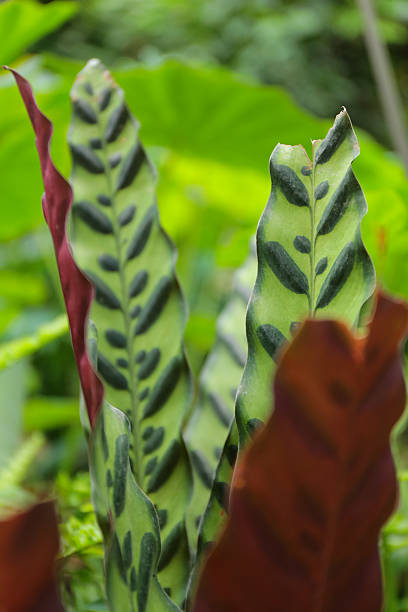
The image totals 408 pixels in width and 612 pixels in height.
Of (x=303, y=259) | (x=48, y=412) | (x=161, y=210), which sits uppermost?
(x=303, y=259)

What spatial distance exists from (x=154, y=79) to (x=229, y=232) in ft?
2.03

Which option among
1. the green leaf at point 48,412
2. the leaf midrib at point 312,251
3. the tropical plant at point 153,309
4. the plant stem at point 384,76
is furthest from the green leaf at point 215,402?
the green leaf at point 48,412

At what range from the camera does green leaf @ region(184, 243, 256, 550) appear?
293 millimetres

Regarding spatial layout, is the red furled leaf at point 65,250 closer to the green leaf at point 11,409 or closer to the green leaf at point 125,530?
the green leaf at point 125,530

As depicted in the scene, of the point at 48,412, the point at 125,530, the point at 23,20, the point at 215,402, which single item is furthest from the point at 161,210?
the point at 125,530

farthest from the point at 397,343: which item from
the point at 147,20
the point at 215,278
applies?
the point at 147,20

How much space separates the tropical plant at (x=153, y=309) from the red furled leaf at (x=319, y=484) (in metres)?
0.05

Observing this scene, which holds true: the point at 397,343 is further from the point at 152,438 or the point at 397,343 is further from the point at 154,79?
the point at 154,79

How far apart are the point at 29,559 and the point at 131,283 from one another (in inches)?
5.6

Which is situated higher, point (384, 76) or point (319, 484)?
point (319, 484)

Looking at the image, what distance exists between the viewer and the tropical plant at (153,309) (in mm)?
206

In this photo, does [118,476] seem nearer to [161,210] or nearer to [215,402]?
[215,402]

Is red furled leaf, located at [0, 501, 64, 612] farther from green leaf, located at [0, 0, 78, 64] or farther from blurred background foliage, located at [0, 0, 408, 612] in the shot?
green leaf, located at [0, 0, 78, 64]

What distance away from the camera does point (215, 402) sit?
320mm
